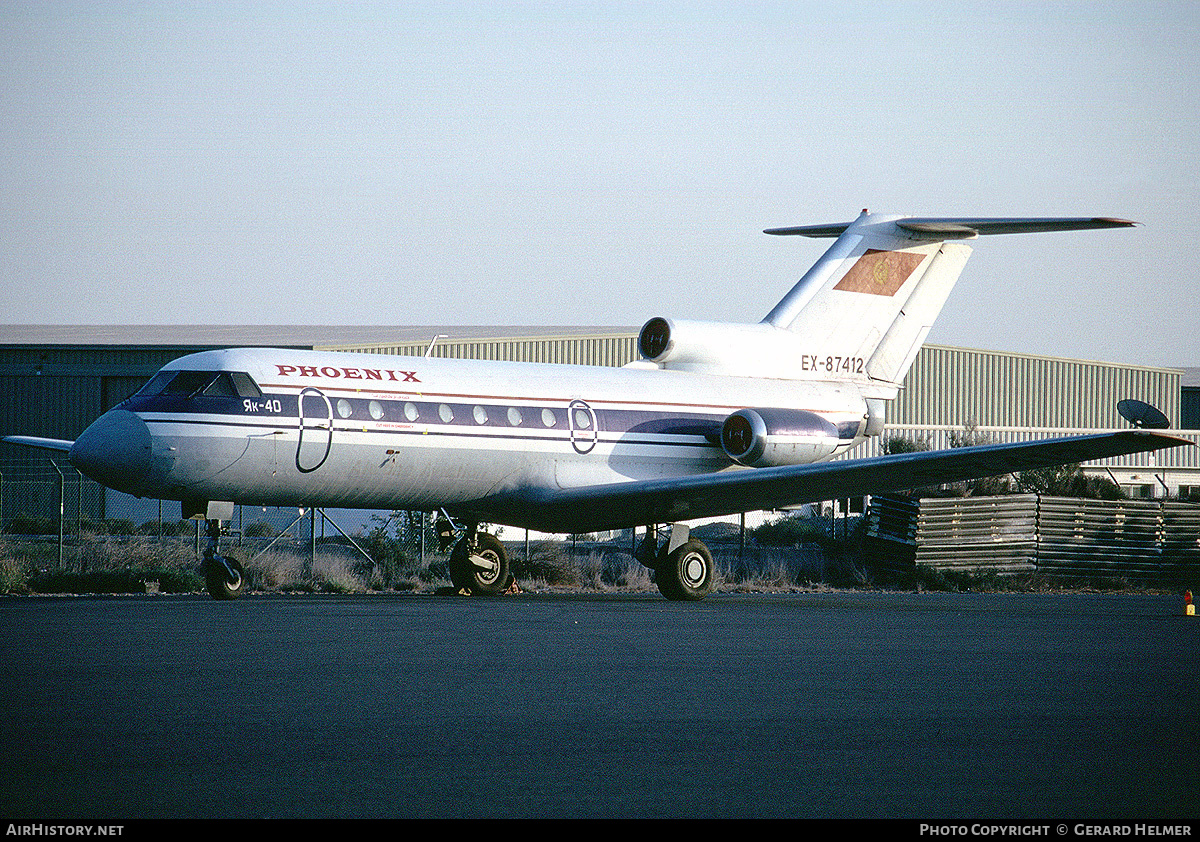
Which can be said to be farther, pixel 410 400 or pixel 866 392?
pixel 866 392

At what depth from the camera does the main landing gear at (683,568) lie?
72.1 ft

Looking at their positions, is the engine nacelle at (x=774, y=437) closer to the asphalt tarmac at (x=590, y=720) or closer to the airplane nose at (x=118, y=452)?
the asphalt tarmac at (x=590, y=720)

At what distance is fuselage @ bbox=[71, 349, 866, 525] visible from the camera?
19.5m

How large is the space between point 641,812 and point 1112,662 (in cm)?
746

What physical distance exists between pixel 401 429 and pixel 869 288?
9905 mm

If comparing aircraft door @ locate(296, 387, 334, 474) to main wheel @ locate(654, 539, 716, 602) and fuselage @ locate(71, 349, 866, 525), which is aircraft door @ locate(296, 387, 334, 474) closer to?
fuselage @ locate(71, 349, 866, 525)

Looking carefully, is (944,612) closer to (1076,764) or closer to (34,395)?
(1076,764)

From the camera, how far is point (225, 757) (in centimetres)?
740

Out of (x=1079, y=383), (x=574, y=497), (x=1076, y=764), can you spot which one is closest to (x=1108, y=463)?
(x=1079, y=383)

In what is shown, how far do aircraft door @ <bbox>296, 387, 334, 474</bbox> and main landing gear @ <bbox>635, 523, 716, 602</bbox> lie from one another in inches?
217

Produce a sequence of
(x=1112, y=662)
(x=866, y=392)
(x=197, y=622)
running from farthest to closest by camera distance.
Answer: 1. (x=866, y=392)
2. (x=197, y=622)
3. (x=1112, y=662)

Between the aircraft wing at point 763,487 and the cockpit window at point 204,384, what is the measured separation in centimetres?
423

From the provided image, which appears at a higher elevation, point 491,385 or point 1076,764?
point 491,385

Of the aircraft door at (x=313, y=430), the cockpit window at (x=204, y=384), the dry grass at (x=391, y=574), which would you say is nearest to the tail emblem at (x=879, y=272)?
the dry grass at (x=391, y=574)
